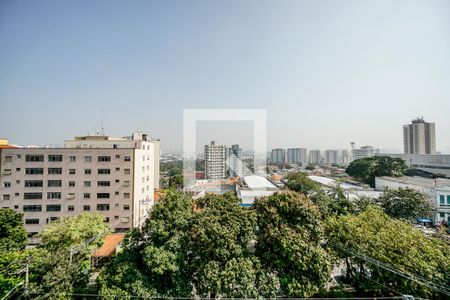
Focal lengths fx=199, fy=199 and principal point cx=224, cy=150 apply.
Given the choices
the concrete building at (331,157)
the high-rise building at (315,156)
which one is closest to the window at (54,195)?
the high-rise building at (315,156)

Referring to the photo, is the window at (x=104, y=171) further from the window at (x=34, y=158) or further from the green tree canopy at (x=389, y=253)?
the green tree canopy at (x=389, y=253)

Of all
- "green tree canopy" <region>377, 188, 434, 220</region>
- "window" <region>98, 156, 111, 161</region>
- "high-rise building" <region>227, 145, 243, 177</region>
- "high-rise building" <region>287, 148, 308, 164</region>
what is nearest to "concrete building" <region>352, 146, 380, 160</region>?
"high-rise building" <region>287, 148, 308, 164</region>

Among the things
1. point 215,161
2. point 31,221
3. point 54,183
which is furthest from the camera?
point 215,161

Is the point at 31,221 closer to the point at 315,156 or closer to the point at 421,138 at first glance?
the point at 421,138

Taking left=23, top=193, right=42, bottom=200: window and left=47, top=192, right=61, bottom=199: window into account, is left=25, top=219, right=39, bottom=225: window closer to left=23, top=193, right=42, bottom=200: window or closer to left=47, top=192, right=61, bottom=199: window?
left=23, top=193, right=42, bottom=200: window

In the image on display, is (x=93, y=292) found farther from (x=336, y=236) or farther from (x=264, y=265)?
(x=336, y=236)

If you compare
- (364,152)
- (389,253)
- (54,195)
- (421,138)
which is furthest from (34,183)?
(364,152)

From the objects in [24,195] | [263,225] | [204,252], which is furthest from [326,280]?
[24,195]
